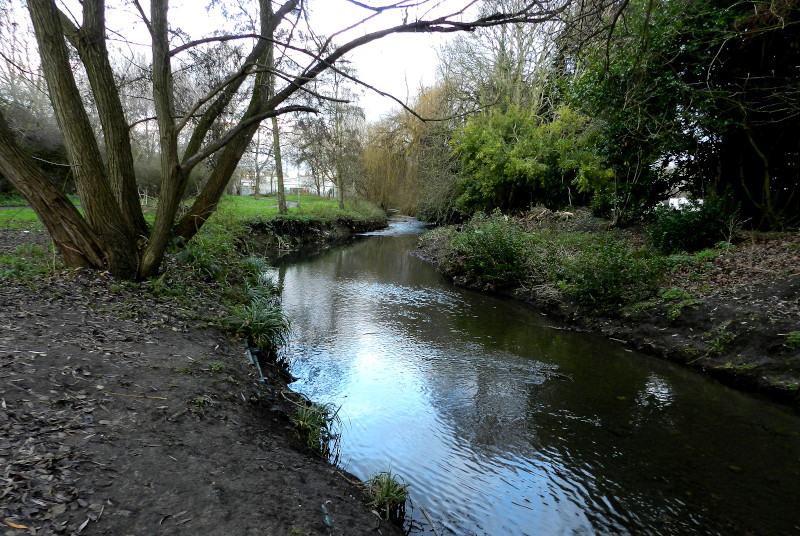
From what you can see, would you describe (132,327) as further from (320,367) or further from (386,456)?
(386,456)

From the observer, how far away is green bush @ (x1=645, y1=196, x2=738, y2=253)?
29.8 ft

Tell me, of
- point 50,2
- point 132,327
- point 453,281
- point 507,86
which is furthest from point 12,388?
point 507,86

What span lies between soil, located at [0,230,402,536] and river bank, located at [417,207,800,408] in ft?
18.1

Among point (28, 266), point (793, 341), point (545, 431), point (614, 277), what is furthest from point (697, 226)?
point (28, 266)

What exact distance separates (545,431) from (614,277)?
450 cm

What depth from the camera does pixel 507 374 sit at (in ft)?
19.6

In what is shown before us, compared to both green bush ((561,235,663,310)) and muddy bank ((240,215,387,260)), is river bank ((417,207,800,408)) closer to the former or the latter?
green bush ((561,235,663,310))

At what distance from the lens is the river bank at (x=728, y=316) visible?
18.6ft

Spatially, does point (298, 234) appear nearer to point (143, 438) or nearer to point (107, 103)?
point (107, 103)

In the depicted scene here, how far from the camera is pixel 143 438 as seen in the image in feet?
9.05

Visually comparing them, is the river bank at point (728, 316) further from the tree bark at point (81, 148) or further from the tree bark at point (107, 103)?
the tree bark at point (107, 103)

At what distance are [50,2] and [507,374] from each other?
6996 millimetres

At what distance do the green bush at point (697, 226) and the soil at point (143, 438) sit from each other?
8.79m

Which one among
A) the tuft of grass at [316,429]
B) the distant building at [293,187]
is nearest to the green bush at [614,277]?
the tuft of grass at [316,429]
